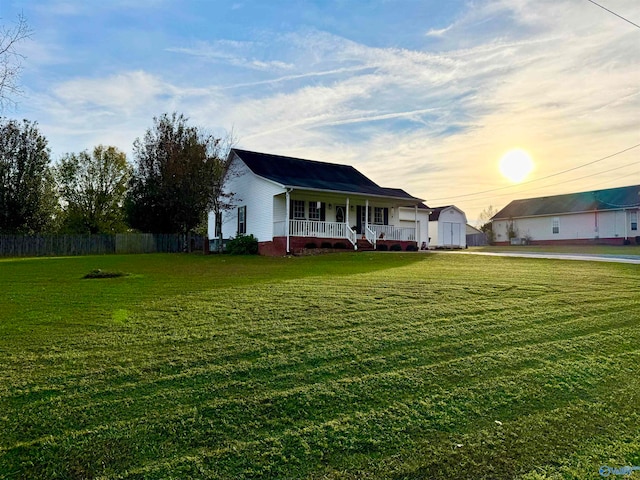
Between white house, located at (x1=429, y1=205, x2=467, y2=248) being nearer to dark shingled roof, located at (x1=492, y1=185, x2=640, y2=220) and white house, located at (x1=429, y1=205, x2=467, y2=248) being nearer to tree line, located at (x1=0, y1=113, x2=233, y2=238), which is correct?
dark shingled roof, located at (x1=492, y1=185, x2=640, y2=220)

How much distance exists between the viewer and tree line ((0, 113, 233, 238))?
25.1 meters

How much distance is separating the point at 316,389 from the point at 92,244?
28.5m

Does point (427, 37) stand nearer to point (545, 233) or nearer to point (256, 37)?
point (256, 37)

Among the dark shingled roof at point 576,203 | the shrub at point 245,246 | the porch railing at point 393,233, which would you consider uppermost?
the dark shingled roof at point 576,203

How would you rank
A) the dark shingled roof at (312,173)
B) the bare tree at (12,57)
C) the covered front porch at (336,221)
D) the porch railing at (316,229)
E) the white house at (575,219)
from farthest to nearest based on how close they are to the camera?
the white house at (575,219), the dark shingled roof at (312,173), the covered front porch at (336,221), the porch railing at (316,229), the bare tree at (12,57)

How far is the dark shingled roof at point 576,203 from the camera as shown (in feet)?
112

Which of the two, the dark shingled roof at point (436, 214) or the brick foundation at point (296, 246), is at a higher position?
the dark shingled roof at point (436, 214)

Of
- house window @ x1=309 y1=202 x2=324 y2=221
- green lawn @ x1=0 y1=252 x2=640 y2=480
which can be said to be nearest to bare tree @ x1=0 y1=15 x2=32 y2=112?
green lawn @ x1=0 y1=252 x2=640 y2=480

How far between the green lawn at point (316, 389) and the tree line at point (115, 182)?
1895 cm

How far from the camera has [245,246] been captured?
22031 millimetres

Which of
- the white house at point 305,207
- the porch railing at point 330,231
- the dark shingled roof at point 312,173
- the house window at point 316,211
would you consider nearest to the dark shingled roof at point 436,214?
the dark shingled roof at point 312,173

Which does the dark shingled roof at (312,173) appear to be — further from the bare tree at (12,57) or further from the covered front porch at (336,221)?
the bare tree at (12,57)

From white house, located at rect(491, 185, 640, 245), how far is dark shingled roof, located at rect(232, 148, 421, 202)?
20251 millimetres

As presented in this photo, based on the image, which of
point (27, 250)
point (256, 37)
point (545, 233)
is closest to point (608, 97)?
point (256, 37)
